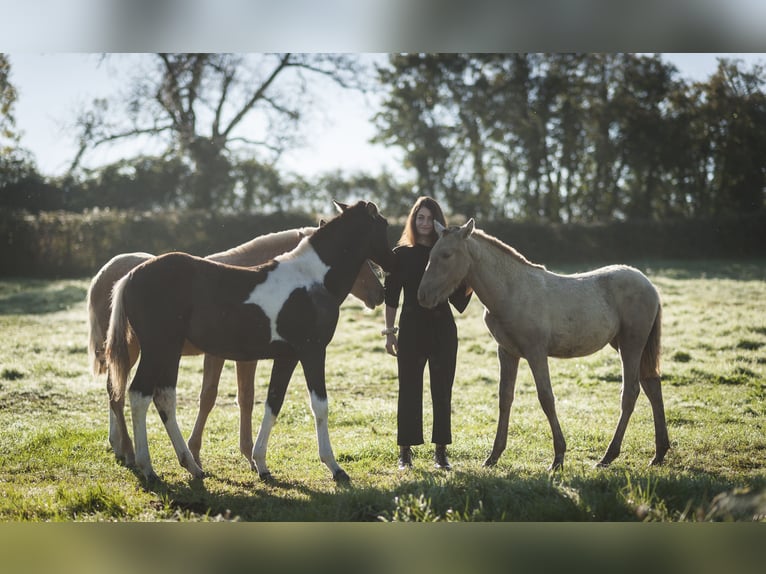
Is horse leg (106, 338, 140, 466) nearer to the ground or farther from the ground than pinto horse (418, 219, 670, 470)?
nearer to the ground

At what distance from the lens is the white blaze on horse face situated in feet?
16.8

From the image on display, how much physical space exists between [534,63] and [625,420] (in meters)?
17.2

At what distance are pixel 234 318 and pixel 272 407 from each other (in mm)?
747

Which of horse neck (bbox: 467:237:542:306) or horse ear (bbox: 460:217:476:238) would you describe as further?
horse neck (bbox: 467:237:542:306)

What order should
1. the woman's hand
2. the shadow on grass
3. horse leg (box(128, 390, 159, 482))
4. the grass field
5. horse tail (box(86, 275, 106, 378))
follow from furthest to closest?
horse tail (box(86, 275, 106, 378)) < the woman's hand < horse leg (box(128, 390, 159, 482)) < the grass field < the shadow on grass

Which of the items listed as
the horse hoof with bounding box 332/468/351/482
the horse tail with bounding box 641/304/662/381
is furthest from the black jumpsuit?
the horse tail with bounding box 641/304/662/381

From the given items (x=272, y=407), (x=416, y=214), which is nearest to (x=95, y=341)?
(x=272, y=407)

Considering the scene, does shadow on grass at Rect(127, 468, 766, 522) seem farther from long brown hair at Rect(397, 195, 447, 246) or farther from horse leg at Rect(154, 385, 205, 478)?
long brown hair at Rect(397, 195, 447, 246)

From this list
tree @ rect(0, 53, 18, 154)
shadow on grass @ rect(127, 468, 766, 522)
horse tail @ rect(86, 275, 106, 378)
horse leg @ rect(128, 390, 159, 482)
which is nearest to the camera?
shadow on grass @ rect(127, 468, 766, 522)

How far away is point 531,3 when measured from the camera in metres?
5.41

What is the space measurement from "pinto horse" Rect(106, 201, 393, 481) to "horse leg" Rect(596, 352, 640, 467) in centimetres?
221

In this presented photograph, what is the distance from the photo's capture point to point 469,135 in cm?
2186

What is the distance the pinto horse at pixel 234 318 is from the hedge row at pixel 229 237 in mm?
9303

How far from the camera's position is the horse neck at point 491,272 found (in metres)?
5.43
